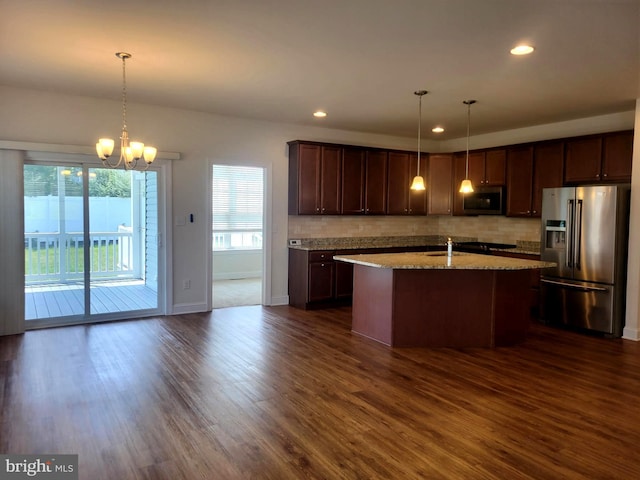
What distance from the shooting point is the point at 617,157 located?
18.3 feet

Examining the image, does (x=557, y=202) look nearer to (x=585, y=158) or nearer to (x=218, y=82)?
(x=585, y=158)

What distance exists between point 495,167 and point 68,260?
5.91m

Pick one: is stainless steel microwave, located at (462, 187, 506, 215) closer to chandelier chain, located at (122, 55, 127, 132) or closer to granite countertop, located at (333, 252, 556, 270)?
granite countertop, located at (333, 252, 556, 270)

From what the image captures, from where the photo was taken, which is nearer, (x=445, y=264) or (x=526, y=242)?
(x=445, y=264)

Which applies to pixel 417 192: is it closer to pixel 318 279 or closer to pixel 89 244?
pixel 318 279

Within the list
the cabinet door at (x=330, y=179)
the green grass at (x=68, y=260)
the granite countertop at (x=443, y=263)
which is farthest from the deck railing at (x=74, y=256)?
the granite countertop at (x=443, y=263)

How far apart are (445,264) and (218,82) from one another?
2874 millimetres

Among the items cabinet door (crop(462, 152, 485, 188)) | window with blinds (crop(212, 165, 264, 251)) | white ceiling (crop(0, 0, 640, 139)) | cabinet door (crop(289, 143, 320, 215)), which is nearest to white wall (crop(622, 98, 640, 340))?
white ceiling (crop(0, 0, 640, 139))

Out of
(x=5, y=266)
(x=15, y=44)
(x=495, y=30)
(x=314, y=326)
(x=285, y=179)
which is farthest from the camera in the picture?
(x=285, y=179)

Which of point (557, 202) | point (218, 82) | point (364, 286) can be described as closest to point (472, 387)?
point (364, 286)

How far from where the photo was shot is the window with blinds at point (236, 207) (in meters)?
8.86

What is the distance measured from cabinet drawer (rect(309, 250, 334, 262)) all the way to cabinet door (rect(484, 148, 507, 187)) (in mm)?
2650

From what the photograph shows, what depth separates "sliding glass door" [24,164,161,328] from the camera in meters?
5.38

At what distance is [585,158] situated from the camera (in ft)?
19.3
